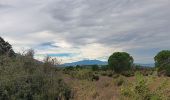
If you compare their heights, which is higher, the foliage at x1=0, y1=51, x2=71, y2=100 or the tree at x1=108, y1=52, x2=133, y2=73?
the tree at x1=108, y1=52, x2=133, y2=73

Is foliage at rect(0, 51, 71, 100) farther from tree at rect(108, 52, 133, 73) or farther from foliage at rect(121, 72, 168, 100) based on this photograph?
tree at rect(108, 52, 133, 73)

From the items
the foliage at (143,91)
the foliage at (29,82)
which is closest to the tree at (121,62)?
the foliage at (29,82)

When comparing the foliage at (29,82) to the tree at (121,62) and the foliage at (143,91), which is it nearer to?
the foliage at (143,91)

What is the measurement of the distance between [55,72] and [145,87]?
5.05m

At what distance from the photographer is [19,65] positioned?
56.1ft

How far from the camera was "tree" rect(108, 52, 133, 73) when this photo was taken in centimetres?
5323

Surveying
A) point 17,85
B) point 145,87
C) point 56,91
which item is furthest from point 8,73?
point 145,87

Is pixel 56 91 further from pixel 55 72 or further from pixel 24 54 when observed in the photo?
pixel 24 54

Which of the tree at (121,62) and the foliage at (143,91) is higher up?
the tree at (121,62)

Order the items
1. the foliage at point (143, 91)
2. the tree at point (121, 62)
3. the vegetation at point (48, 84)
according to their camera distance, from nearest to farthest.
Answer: the foliage at point (143, 91), the vegetation at point (48, 84), the tree at point (121, 62)

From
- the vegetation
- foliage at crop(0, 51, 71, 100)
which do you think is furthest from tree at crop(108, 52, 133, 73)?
foliage at crop(0, 51, 71, 100)

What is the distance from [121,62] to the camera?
53.8 meters

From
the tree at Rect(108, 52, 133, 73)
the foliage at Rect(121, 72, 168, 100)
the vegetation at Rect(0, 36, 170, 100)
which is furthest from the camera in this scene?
the tree at Rect(108, 52, 133, 73)

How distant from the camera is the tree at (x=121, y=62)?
175ft
